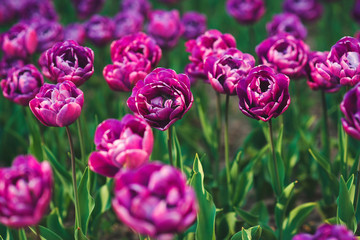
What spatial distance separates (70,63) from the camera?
171 centimetres

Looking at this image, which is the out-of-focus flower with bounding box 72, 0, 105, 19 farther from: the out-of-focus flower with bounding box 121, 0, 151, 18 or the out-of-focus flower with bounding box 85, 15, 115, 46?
the out-of-focus flower with bounding box 85, 15, 115, 46

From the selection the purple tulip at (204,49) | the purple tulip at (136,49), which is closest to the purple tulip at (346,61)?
the purple tulip at (204,49)

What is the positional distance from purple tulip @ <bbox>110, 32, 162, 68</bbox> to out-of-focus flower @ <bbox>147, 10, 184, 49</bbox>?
0.73 meters

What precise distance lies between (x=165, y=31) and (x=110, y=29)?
0.36 metres

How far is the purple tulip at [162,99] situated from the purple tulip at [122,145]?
0.37ft

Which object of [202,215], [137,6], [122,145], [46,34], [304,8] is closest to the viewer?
[122,145]

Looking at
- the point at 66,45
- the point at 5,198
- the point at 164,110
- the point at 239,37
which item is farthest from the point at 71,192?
the point at 239,37

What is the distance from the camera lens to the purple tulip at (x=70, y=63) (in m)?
1.68

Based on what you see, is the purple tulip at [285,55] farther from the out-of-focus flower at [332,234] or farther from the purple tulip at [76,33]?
the purple tulip at [76,33]

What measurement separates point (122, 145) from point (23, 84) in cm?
80

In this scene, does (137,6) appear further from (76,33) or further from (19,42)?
(19,42)

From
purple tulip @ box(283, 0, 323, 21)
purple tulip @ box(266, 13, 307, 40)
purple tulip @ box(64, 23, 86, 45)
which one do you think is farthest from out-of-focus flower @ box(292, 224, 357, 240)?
purple tulip @ box(283, 0, 323, 21)

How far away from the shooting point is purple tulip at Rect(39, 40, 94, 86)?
5.51 ft

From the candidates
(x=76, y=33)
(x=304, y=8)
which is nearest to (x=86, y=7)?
(x=76, y=33)
